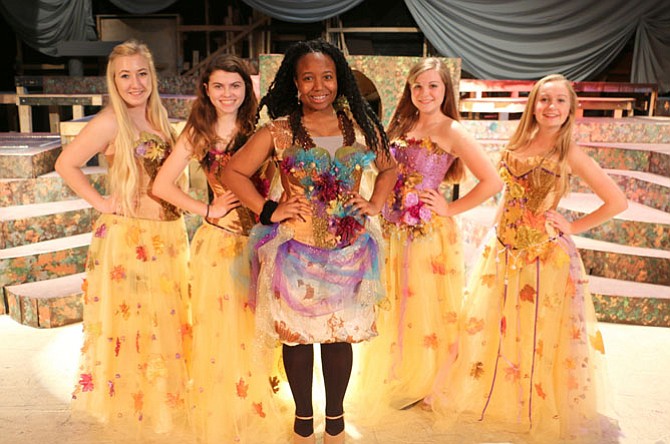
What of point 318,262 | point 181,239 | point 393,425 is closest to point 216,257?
point 181,239

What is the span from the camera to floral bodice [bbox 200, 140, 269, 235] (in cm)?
248

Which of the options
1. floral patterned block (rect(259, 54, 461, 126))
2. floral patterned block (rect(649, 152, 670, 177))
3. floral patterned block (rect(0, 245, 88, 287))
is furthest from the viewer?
floral patterned block (rect(649, 152, 670, 177))

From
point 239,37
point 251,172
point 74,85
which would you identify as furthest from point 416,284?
point 239,37

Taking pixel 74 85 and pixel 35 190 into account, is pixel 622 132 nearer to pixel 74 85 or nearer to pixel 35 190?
pixel 35 190

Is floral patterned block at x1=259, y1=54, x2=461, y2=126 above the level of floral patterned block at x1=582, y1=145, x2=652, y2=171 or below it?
above

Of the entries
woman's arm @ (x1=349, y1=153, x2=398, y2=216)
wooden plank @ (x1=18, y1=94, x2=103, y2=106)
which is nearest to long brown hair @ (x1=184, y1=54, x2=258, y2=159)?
woman's arm @ (x1=349, y1=153, x2=398, y2=216)

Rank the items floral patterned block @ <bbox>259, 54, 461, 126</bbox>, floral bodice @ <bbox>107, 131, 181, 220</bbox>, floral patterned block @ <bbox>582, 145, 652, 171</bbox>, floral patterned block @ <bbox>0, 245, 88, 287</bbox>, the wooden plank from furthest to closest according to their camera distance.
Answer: the wooden plank
floral patterned block @ <bbox>582, 145, 652, 171</bbox>
floral patterned block @ <bbox>259, 54, 461, 126</bbox>
floral patterned block @ <bbox>0, 245, 88, 287</bbox>
floral bodice @ <bbox>107, 131, 181, 220</bbox>

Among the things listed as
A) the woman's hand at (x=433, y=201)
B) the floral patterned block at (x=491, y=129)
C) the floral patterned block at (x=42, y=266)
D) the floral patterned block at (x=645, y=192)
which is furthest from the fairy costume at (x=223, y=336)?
the floral patterned block at (x=491, y=129)

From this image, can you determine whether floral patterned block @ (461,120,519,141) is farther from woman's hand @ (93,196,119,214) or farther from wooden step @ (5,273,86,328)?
woman's hand @ (93,196,119,214)

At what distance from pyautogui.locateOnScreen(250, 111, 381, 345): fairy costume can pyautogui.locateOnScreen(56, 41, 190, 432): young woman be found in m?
0.59

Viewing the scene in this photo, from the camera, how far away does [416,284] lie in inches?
110

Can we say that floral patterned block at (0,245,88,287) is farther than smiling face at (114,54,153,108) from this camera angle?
Yes

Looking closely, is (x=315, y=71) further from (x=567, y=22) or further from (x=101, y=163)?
(x=567, y=22)

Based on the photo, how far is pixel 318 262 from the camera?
2.19 meters
